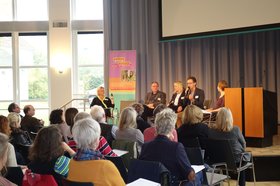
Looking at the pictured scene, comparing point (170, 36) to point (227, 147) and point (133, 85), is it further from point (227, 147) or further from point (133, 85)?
point (227, 147)

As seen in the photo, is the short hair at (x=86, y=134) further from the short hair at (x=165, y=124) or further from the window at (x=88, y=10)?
the window at (x=88, y=10)

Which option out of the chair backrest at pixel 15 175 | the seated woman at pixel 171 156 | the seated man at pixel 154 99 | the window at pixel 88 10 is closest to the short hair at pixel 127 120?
the seated woman at pixel 171 156

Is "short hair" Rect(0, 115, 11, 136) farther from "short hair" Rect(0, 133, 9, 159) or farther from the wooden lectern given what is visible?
the wooden lectern

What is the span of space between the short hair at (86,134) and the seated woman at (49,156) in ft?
1.22

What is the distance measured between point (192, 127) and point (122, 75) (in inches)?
223

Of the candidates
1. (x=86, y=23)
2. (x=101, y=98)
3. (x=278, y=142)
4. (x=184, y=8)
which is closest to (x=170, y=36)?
(x=184, y=8)

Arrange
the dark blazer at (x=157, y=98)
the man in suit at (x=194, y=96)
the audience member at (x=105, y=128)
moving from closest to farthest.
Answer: the audience member at (x=105, y=128) < the man in suit at (x=194, y=96) < the dark blazer at (x=157, y=98)

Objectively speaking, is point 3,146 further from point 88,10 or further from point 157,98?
point 88,10

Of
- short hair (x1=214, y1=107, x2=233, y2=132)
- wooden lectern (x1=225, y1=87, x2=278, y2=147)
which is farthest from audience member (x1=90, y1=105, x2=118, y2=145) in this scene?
wooden lectern (x1=225, y1=87, x2=278, y2=147)

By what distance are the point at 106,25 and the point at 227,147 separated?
286 inches

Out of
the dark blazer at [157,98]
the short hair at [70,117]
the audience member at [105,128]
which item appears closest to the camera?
the audience member at [105,128]

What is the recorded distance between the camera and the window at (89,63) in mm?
11227

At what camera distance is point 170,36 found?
927 centimetres

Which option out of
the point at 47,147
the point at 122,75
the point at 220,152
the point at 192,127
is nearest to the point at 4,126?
the point at 47,147
